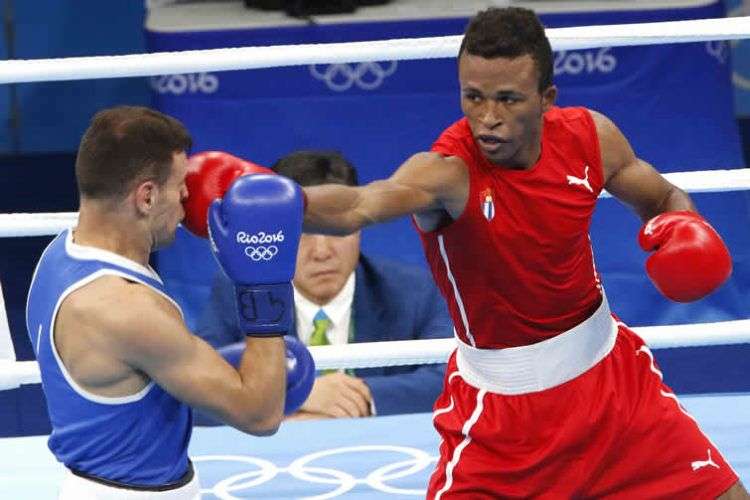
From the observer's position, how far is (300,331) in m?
4.03

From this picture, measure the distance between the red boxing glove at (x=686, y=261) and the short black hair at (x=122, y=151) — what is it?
2.91 ft

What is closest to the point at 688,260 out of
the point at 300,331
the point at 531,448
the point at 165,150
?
the point at 531,448

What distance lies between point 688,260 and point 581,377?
0.35 m

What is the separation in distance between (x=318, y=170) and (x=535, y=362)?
1097 mm

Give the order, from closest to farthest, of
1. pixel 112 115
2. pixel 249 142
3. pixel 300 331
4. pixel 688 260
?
pixel 112 115 → pixel 688 260 → pixel 300 331 → pixel 249 142

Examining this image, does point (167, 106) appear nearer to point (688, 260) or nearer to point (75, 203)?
point (75, 203)

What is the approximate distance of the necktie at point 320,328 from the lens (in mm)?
4012

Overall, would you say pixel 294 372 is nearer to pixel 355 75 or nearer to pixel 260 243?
pixel 260 243

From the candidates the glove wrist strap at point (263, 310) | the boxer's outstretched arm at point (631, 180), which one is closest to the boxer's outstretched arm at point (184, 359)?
the glove wrist strap at point (263, 310)

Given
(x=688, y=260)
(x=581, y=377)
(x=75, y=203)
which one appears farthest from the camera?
(x=75, y=203)

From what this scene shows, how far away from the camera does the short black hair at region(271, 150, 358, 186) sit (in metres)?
3.90

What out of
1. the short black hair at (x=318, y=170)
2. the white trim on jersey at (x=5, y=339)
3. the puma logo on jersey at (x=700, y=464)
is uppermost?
the short black hair at (x=318, y=170)

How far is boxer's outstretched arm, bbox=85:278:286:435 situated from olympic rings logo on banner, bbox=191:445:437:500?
0.88 metres

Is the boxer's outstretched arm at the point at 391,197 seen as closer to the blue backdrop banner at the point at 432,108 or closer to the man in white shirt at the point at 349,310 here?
the man in white shirt at the point at 349,310
